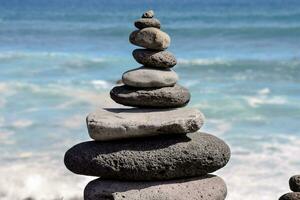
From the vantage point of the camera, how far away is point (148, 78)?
22.3ft

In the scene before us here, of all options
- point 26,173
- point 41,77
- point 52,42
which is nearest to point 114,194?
point 26,173

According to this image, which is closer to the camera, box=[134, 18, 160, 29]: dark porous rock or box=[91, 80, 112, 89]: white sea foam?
box=[134, 18, 160, 29]: dark porous rock

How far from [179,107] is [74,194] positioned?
3545 millimetres

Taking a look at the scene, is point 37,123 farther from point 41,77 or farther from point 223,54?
point 223,54

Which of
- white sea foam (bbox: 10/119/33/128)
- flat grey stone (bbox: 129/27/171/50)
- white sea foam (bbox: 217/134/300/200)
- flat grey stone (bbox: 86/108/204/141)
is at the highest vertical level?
flat grey stone (bbox: 129/27/171/50)

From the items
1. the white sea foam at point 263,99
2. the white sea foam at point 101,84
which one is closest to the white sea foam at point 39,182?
the white sea foam at point 263,99

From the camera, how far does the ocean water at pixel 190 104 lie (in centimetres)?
1088

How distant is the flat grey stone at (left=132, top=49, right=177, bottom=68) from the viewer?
689 cm

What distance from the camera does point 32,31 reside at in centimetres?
4150

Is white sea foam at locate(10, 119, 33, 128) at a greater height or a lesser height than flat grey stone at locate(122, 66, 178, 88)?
lesser

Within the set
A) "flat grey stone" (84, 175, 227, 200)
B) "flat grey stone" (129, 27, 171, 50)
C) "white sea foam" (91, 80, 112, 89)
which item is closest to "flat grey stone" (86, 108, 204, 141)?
"flat grey stone" (84, 175, 227, 200)

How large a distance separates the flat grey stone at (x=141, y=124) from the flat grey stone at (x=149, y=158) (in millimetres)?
88

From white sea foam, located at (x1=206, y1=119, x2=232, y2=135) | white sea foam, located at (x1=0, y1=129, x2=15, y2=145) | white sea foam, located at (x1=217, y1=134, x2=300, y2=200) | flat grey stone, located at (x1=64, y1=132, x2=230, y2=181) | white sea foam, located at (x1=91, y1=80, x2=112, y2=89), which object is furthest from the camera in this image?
white sea foam, located at (x1=91, y1=80, x2=112, y2=89)

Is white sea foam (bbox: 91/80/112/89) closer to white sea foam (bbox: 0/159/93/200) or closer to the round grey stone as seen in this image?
white sea foam (bbox: 0/159/93/200)
